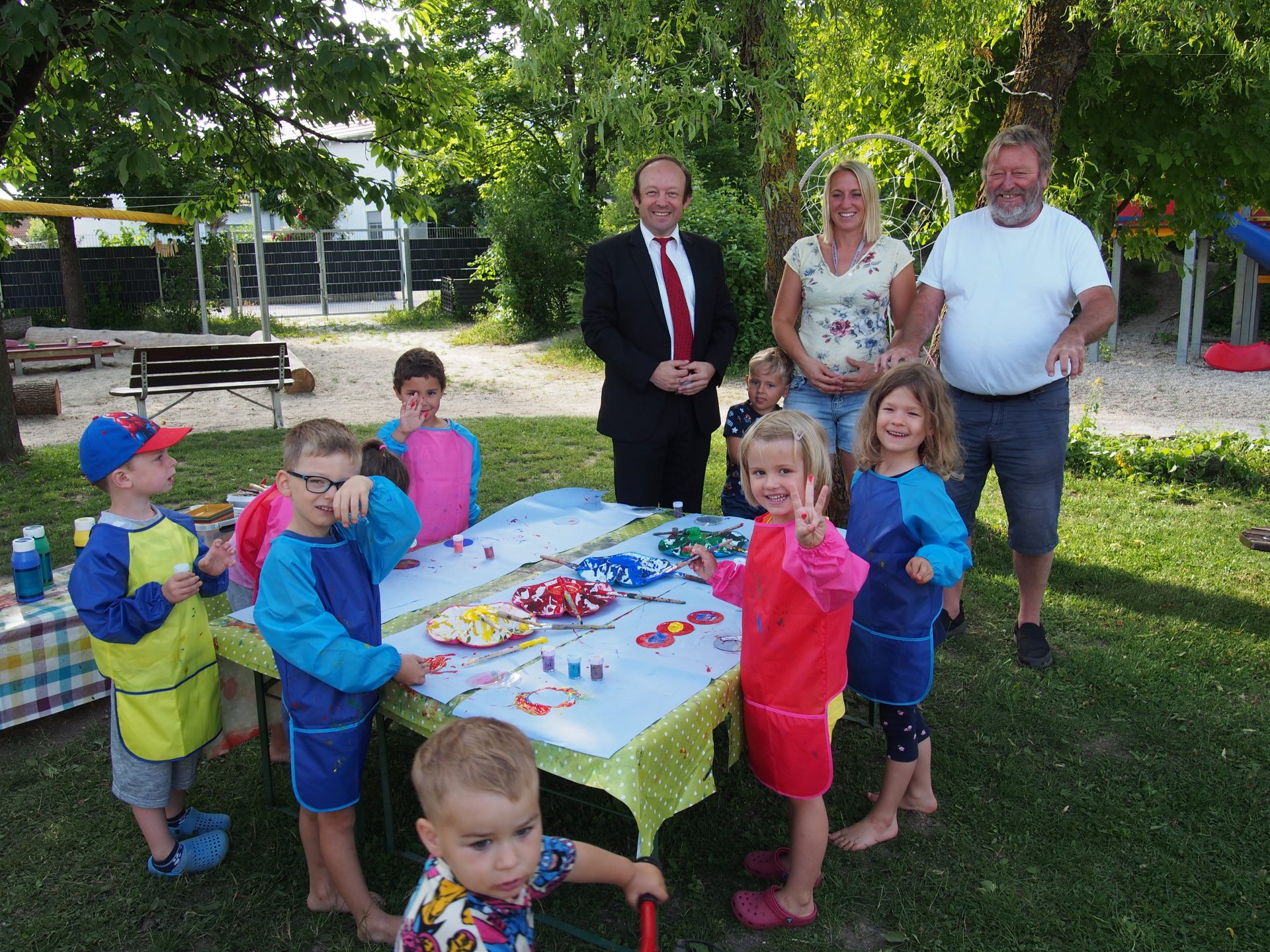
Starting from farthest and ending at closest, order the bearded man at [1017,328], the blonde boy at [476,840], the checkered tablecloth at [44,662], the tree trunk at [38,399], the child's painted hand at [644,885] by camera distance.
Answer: the tree trunk at [38,399] < the bearded man at [1017,328] < the checkered tablecloth at [44,662] < the child's painted hand at [644,885] < the blonde boy at [476,840]

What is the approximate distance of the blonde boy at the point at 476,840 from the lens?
65.4 inches

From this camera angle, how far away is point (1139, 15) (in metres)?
5.14

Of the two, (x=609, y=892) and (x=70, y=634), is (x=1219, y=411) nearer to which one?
(x=609, y=892)

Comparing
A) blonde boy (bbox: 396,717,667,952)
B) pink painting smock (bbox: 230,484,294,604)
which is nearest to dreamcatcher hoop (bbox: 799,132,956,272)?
pink painting smock (bbox: 230,484,294,604)

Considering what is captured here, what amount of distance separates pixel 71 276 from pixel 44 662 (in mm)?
16210

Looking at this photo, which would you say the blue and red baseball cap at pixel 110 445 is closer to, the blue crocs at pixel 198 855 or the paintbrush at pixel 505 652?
the paintbrush at pixel 505 652

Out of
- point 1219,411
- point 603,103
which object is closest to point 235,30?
point 603,103

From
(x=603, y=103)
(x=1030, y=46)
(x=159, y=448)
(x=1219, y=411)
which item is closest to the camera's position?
(x=159, y=448)

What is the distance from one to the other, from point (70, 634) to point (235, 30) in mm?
3902

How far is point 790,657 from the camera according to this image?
2.55m

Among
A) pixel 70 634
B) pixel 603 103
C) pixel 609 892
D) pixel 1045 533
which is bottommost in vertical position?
pixel 609 892

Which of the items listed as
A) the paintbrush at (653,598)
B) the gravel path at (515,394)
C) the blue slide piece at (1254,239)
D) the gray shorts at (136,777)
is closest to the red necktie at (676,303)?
the paintbrush at (653,598)

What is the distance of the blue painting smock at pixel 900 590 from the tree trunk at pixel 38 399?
982cm

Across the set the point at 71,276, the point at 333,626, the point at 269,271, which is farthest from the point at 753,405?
the point at 269,271
